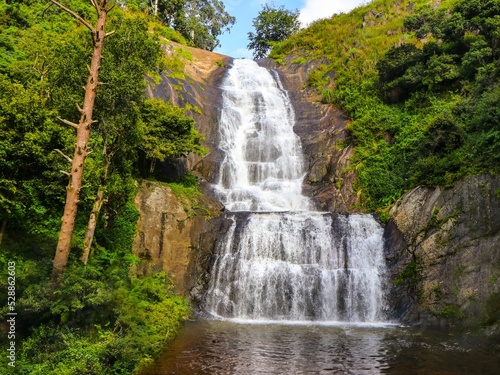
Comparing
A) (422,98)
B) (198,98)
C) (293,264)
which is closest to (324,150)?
(422,98)

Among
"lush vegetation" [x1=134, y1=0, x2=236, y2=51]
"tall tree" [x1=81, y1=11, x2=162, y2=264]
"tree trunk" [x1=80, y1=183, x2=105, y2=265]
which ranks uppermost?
"lush vegetation" [x1=134, y1=0, x2=236, y2=51]

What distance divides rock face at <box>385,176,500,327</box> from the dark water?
1.44 m

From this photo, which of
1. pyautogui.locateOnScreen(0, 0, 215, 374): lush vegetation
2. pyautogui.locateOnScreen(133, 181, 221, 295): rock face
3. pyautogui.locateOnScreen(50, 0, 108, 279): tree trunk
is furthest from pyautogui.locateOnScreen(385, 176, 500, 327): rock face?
pyautogui.locateOnScreen(50, 0, 108, 279): tree trunk

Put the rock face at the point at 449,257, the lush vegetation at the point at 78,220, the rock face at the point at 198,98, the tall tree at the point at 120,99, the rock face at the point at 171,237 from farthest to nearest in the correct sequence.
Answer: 1. the rock face at the point at 198,98
2. the rock face at the point at 171,237
3. the rock face at the point at 449,257
4. the tall tree at the point at 120,99
5. the lush vegetation at the point at 78,220

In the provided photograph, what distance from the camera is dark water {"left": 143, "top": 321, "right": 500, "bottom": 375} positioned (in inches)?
409

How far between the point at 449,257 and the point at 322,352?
7928mm

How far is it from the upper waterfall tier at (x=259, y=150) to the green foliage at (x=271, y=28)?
24984mm

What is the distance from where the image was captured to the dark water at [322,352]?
34.1 ft

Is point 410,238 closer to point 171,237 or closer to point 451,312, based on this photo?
point 451,312

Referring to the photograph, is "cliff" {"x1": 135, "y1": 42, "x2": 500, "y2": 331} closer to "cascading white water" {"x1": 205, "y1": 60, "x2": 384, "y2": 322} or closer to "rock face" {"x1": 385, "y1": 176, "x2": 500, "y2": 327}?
"rock face" {"x1": 385, "y1": 176, "x2": 500, "y2": 327}

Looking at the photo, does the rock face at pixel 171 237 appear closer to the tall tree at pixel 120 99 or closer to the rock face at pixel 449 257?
the tall tree at pixel 120 99

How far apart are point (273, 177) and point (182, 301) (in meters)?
12.2

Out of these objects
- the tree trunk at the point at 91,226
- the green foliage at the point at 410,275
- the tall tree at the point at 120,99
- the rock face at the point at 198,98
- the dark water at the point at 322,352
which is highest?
the rock face at the point at 198,98

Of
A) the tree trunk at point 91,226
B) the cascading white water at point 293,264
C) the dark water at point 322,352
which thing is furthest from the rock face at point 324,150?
the tree trunk at point 91,226
